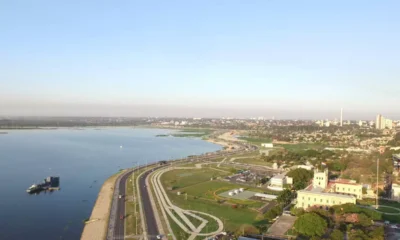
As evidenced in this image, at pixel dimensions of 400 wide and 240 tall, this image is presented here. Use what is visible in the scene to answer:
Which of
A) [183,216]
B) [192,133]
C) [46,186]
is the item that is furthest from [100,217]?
[192,133]

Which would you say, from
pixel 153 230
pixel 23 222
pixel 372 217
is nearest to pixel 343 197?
pixel 372 217

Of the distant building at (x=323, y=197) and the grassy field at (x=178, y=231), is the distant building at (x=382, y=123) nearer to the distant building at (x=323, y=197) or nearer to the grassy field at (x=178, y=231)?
the distant building at (x=323, y=197)

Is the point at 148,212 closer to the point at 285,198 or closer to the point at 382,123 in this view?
the point at 285,198

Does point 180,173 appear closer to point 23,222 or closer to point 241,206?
point 241,206

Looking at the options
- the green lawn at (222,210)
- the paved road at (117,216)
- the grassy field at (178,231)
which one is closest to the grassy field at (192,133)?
the paved road at (117,216)

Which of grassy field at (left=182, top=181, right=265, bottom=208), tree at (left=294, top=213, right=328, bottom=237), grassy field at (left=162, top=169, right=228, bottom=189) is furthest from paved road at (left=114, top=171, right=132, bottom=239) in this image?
tree at (left=294, top=213, right=328, bottom=237)
